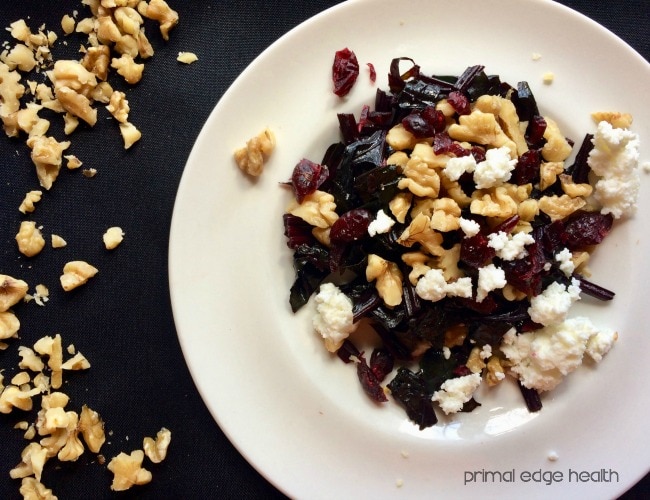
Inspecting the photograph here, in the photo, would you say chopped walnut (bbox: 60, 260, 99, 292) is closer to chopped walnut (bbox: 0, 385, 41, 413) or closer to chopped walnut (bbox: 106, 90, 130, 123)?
chopped walnut (bbox: 0, 385, 41, 413)

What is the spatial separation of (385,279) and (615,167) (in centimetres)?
58

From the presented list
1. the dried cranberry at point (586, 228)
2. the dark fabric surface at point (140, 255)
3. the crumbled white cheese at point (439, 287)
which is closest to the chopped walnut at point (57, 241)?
the dark fabric surface at point (140, 255)

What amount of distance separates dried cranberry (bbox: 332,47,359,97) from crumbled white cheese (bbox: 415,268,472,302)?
481 millimetres

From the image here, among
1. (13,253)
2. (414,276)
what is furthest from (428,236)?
(13,253)

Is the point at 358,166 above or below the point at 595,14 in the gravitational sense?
below

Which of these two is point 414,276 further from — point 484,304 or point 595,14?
point 595,14

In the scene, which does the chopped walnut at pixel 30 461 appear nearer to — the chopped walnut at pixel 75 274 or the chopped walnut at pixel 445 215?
the chopped walnut at pixel 75 274

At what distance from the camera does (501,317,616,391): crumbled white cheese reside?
1.39m

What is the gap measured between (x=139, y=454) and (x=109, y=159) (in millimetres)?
790

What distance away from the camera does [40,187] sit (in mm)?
1641

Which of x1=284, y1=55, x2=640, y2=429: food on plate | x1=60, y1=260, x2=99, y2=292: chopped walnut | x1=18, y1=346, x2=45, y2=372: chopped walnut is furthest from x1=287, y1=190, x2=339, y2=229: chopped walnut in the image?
x1=18, y1=346, x2=45, y2=372: chopped walnut

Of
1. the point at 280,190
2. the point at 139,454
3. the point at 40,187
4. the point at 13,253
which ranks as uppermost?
the point at 280,190

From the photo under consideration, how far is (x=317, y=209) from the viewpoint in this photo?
1.43 meters

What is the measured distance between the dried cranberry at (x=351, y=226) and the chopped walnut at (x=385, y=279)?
0.20 feet
